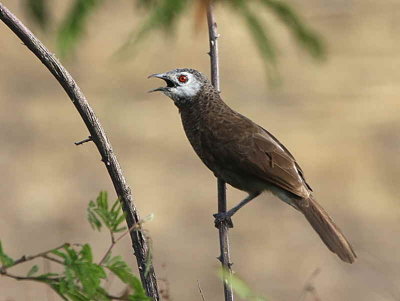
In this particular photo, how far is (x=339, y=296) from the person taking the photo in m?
9.48

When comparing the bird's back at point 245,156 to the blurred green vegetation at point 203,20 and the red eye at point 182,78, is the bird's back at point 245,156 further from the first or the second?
the blurred green vegetation at point 203,20

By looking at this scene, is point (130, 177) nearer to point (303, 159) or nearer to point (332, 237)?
point (303, 159)

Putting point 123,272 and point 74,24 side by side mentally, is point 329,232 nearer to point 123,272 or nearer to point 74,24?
point 74,24

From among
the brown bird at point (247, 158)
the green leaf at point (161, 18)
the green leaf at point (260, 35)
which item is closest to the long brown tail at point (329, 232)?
the brown bird at point (247, 158)

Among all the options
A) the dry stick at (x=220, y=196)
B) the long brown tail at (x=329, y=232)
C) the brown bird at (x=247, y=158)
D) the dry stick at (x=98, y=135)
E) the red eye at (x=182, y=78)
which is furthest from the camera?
the red eye at (x=182, y=78)

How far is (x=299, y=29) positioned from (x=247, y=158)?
222 cm

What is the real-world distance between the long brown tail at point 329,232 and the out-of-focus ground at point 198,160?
14.2ft

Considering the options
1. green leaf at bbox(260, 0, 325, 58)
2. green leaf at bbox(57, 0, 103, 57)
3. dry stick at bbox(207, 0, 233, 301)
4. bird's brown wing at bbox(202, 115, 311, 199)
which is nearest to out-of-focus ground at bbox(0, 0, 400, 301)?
bird's brown wing at bbox(202, 115, 311, 199)

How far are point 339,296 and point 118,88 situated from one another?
452 centimetres

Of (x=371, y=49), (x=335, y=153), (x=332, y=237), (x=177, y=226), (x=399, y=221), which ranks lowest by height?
(x=332, y=237)

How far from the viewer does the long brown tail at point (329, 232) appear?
4594 millimetres

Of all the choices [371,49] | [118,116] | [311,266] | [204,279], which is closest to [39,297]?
[204,279]

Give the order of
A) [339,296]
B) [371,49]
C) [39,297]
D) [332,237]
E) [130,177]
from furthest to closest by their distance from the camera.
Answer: [371,49] → [130,177] → [339,296] → [39,297] → [332,237]

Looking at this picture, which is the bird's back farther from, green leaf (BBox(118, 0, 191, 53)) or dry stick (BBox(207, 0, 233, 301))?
green leaf (BBox(118, 0, 191, 53))
